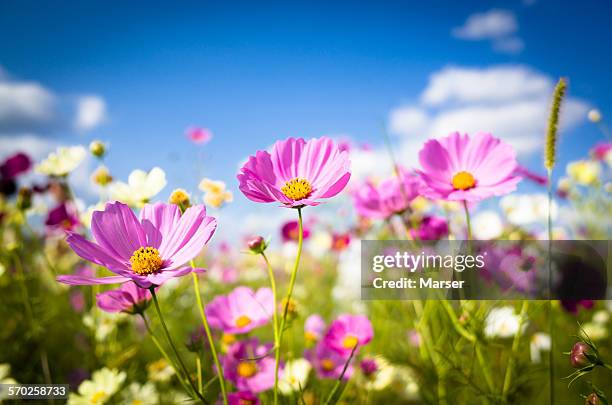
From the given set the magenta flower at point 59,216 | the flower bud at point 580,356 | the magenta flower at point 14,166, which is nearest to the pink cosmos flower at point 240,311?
the flower bud at point 580,356

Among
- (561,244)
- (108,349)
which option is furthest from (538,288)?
(108,349)

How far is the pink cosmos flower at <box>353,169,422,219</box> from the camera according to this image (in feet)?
3.15

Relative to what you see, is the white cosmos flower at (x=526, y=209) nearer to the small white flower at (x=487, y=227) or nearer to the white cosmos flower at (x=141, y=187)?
the small white flower at (x=487, y=227)

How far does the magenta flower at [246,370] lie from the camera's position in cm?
85

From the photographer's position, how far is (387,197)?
3.23 feet

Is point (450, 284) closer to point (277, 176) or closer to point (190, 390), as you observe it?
point (277, 176)

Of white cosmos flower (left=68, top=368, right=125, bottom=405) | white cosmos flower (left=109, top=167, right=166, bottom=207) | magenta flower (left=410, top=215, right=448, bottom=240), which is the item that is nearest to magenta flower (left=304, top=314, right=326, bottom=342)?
magenta flower (left=410, top=215, right=448, bottom=240)

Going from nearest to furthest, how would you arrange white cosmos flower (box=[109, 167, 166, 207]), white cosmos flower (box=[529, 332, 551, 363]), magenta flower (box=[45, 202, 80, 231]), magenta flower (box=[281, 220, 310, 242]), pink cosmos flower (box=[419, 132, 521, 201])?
pink cosmos flower (box=[419, 132, 521, 201]), white cosmos flower (box=[109, 167, 166, 207]), white cosmos flower (box=[529, 332, 551, 363]), magenta flower (box=[45, 202, 80, 231]), magenta flower (box=[281, 220, 310, 242])

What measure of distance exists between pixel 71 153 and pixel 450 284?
997 mm

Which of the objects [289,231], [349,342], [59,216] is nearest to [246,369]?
[349,342]

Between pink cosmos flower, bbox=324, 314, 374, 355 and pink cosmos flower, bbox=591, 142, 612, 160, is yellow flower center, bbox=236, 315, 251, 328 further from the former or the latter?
pink cosmos flower, bbox=591, 142, 612, 160

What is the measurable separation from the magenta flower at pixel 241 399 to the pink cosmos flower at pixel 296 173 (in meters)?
0.40

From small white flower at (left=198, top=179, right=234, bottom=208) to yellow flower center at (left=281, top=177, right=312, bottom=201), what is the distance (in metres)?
0.30

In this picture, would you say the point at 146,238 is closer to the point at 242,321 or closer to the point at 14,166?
the point at 242,321
